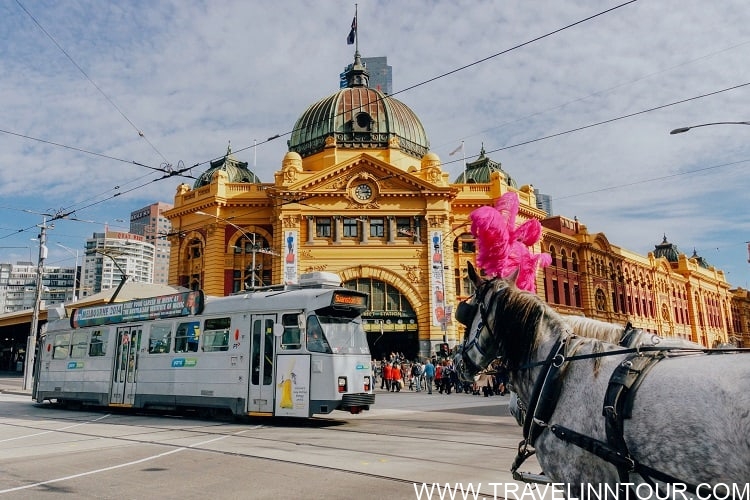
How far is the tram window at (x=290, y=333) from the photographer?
46.8 feet

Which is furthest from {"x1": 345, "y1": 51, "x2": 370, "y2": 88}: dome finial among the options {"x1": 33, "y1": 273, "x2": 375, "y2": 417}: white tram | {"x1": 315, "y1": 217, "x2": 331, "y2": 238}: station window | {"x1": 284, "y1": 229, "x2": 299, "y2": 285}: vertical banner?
{"x1": 33, "y1": 273, "x2": 375, "y2": 417}: white tram

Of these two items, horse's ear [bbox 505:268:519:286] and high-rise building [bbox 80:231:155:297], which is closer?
horse's ear [bbox 505:268:519:286]

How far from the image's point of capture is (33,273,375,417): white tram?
45.9 feet

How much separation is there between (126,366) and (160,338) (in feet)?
6.54

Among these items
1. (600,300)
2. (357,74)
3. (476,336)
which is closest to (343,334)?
(476,336)

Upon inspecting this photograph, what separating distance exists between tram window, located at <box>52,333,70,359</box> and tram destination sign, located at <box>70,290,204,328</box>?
72cm

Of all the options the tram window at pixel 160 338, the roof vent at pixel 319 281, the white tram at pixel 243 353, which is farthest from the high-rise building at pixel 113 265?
the roof vent at pixel 319 281

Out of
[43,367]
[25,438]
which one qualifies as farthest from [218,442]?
[43,367]

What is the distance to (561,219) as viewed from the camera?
52.9m

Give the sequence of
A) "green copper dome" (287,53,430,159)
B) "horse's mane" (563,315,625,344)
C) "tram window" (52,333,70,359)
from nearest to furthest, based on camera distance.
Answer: "horse's mane" (563,315,625,344), "tram window" (52,333,70,359), "green copper dome" (287,53,430,159)

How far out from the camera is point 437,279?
37750 millimetres

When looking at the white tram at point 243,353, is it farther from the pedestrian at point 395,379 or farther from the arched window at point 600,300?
the arched window at point 600,300

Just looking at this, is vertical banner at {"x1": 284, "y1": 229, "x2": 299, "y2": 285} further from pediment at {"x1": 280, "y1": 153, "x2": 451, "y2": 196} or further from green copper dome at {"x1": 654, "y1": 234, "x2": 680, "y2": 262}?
green copper dome at {"x1": 654, "y1": 234, "x2": 680, "y2": 262}

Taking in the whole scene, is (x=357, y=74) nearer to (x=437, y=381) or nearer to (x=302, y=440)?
(x=437, y=381)
